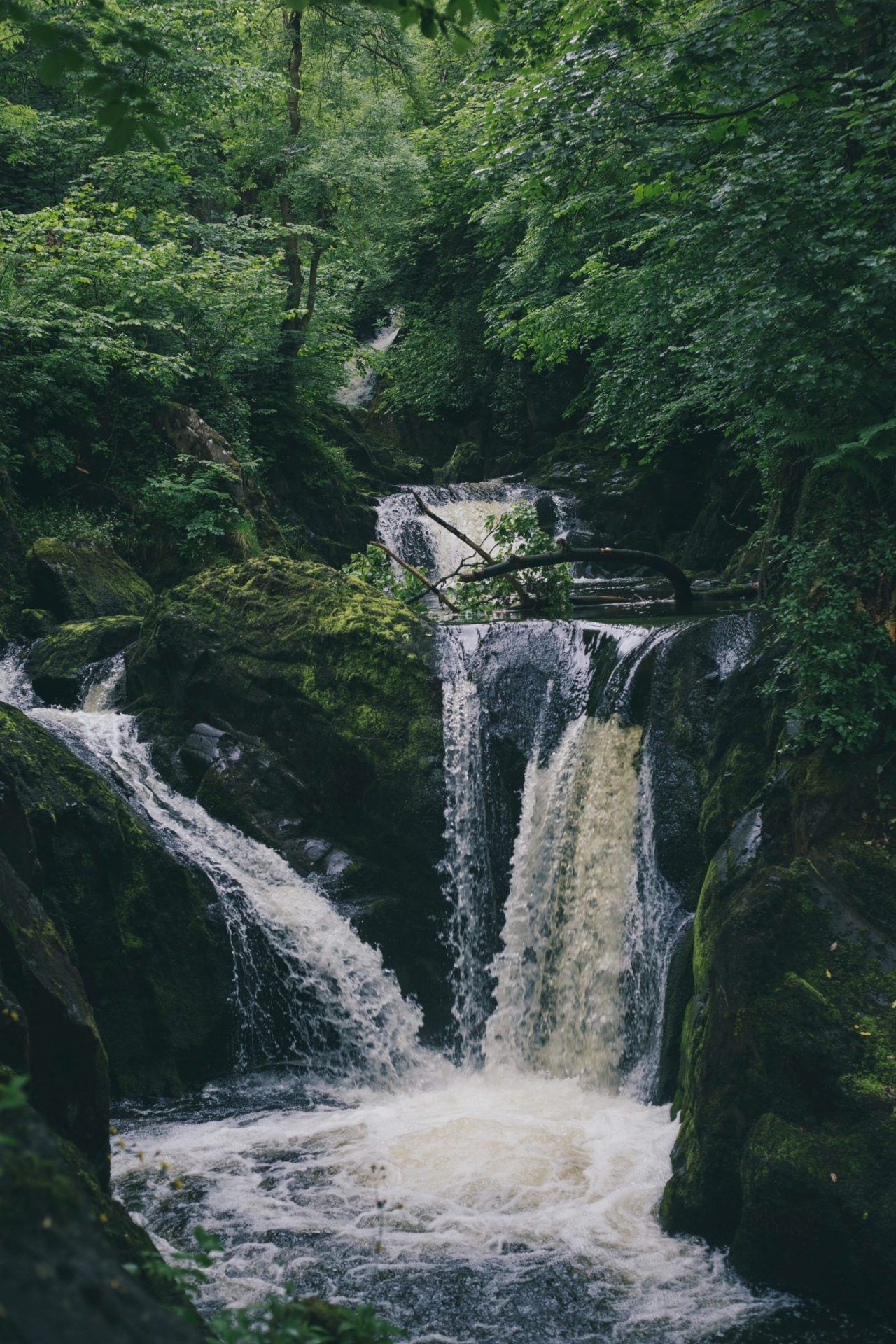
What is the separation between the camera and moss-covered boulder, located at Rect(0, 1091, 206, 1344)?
1.37 m

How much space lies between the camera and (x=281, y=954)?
701 cm

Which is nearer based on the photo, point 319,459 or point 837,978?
point 837,978

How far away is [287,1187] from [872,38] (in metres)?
8.18

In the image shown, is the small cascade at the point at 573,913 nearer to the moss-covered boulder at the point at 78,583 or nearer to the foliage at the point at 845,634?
the foliage at the point at 845,634

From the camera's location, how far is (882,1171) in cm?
392

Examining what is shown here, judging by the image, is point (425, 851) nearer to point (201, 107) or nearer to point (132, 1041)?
point (132, 1041)

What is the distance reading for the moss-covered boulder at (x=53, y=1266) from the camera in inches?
53.9

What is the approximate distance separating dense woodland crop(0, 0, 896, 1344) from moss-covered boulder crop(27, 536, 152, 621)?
27 cm

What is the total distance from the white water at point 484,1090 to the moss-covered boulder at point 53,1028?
104 centimetres

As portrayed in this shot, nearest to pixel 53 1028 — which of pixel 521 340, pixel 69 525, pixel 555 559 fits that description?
pixel 555 559

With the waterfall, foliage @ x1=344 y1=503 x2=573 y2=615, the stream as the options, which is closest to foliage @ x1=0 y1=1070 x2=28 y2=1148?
the stream

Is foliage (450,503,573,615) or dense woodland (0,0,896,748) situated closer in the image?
dense woodland (0,0,896,748)

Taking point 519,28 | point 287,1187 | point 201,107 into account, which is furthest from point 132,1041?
point 201,107

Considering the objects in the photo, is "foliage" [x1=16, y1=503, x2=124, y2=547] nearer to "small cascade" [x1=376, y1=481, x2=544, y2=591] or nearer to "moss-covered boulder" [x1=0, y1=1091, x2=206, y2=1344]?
"small cascade" [x1=376, y1=481, x2=544, y2=591]
